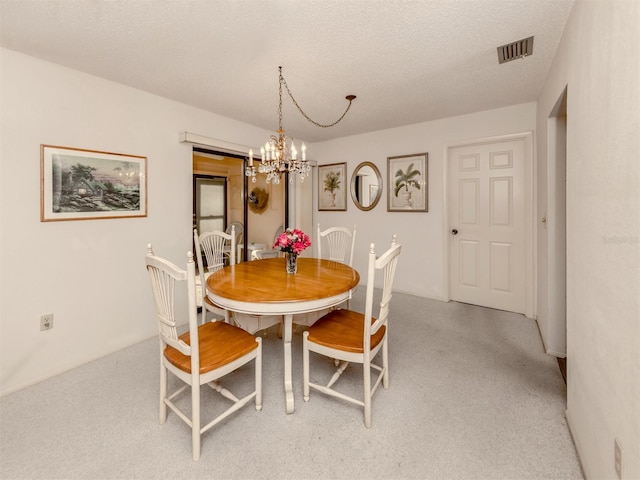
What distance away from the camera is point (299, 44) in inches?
81.8

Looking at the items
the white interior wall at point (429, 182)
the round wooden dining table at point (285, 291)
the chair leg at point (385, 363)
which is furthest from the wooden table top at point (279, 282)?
the white interior wall at point (429, 182)

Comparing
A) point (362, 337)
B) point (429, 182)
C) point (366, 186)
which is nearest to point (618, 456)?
point (362, 337)

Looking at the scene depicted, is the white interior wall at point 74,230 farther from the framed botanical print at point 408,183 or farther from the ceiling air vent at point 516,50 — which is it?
the ceiling air vent at point 516,50

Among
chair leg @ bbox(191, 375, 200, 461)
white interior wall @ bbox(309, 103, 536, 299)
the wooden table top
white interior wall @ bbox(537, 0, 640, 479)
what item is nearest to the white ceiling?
white interior wall @ bbox(309, 103, 536, 299)

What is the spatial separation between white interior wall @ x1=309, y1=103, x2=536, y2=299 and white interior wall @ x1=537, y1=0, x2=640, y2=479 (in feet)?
6.08

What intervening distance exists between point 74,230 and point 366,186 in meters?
3.55

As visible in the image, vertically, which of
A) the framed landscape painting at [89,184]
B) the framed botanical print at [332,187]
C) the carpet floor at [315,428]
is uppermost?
the framed botanical print at [332,187]

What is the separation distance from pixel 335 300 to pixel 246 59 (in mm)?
1912

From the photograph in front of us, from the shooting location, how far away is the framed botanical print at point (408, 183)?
13.2 feet

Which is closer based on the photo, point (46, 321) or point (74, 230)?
point (46, 321)

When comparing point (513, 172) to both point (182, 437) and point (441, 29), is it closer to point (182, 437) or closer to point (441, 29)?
point (441, 29)

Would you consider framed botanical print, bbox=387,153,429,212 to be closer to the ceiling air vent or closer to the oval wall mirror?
the oval wall mirror

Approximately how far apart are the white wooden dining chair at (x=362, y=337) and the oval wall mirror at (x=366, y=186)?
2.74 meters

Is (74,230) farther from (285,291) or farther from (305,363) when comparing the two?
(305,363)
